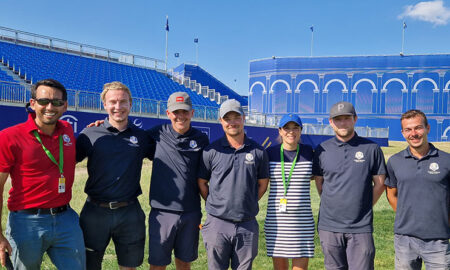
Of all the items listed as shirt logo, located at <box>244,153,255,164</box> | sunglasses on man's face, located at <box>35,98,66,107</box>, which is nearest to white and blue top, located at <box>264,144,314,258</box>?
shirt logo, located at <box>244,153,255,164</box>

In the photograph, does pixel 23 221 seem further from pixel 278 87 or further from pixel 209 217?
pixel 278 87

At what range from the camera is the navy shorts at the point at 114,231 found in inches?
137

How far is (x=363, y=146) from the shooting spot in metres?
3.64

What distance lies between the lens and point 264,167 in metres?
3.65

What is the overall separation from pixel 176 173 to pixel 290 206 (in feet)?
4.05

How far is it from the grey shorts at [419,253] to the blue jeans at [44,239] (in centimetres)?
302

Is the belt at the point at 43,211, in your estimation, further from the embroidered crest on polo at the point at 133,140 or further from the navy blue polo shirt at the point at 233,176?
the navy blue polo shirt at the point at 233,176

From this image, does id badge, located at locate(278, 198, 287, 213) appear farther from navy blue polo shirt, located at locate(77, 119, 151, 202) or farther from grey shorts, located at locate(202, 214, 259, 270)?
navy blue polo shirt, located at locate(77, 119, 151, 202)

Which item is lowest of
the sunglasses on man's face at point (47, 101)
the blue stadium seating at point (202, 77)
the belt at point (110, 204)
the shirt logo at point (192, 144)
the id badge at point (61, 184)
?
the belt at point (110, 204)

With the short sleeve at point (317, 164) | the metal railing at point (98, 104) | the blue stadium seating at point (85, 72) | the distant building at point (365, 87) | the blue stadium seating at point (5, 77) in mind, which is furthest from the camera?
the distant building at point (365, 87)

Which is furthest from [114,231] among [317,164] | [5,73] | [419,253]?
[5,73]

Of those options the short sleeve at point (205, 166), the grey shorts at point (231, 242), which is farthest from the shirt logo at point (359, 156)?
the short sleeve at point (205, 166)

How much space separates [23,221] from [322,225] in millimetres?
2810

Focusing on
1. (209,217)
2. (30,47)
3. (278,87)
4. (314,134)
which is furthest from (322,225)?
(278,87)
